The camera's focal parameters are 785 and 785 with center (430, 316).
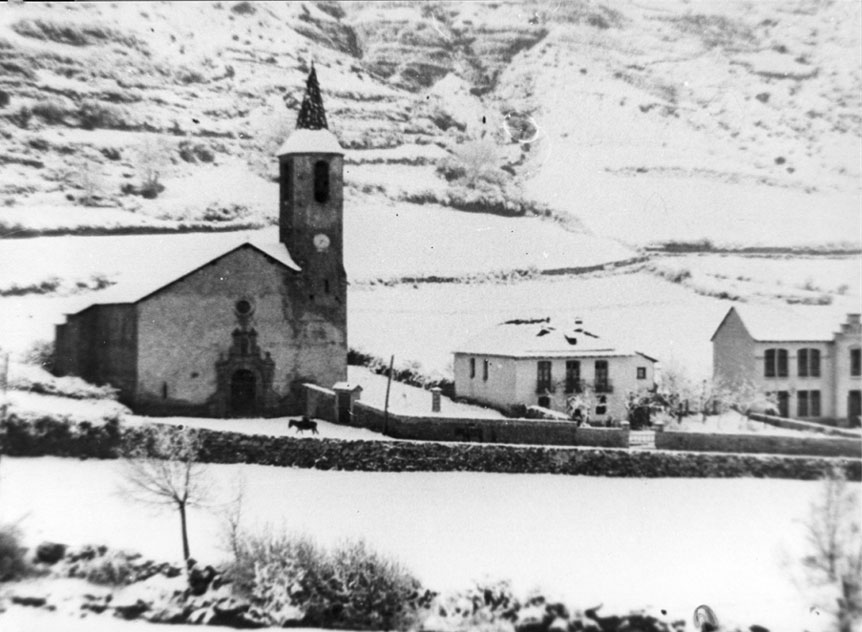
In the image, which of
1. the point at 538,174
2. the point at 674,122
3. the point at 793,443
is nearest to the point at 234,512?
the point at 538,174

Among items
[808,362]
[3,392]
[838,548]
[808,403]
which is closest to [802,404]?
[808,403]

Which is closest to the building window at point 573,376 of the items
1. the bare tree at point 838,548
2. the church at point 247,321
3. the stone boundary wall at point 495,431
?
the stone boundary wall at point 495,431

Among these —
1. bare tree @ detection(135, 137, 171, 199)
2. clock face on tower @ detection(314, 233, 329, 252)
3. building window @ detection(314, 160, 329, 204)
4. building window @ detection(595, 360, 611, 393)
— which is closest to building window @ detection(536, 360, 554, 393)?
building window @ detection(595, 360, 611, 393)

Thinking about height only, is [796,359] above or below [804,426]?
above

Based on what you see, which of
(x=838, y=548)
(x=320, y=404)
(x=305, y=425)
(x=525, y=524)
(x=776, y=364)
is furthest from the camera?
(x=320, y=404)

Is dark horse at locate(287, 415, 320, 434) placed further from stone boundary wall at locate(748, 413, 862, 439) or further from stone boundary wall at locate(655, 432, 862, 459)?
stone boundary wall at locate(748, 413, 862, 439)

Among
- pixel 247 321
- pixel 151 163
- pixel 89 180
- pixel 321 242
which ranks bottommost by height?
pixel 247 321

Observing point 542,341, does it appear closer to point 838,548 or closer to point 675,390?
point 675,390

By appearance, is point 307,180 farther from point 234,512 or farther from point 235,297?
point 234,512
